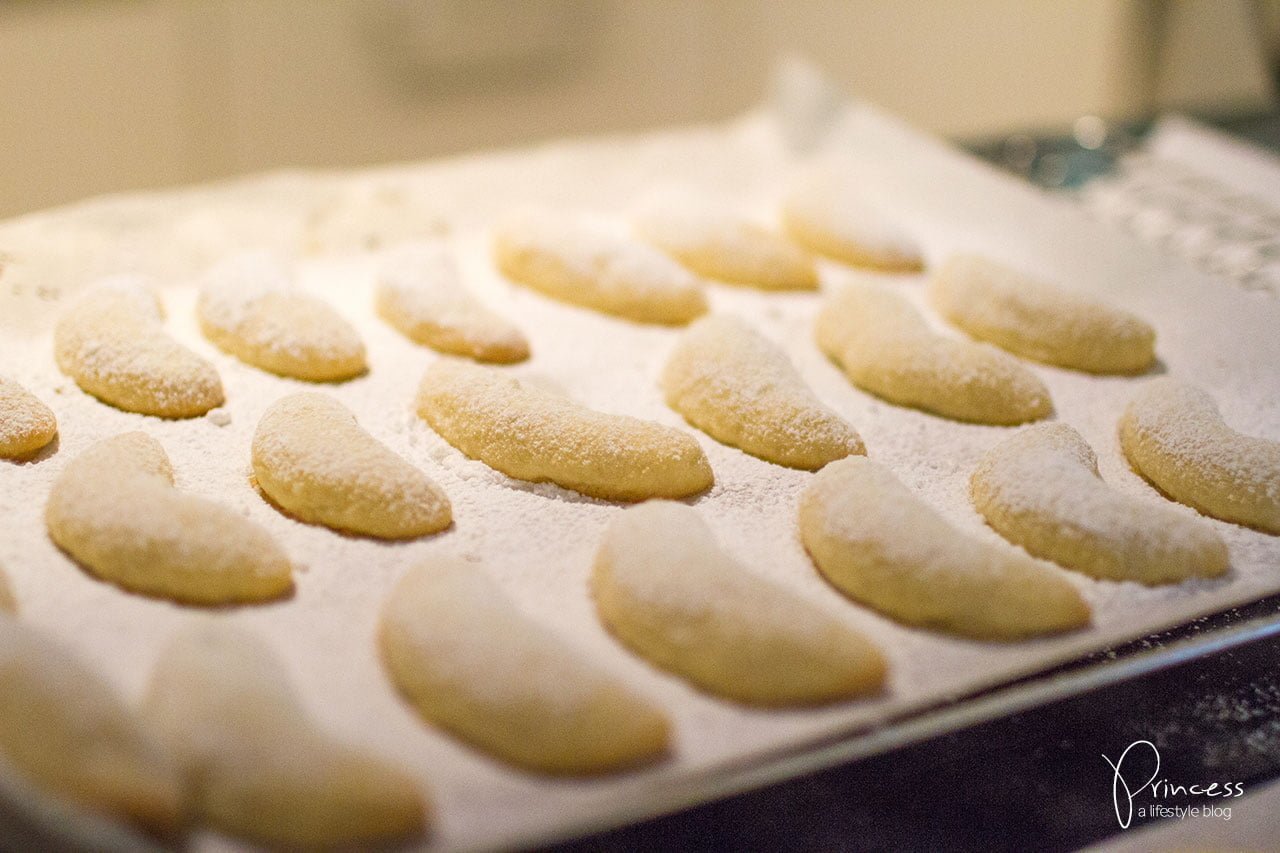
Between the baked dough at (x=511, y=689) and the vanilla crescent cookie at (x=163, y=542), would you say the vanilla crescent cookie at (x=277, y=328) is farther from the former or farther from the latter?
the baked dough at (x=511, y=689)

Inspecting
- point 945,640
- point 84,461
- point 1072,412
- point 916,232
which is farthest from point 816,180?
point 84,461

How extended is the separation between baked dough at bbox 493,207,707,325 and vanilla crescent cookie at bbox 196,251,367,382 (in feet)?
0.94

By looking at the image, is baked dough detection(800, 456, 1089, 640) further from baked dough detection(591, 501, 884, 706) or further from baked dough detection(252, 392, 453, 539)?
baked dough detection(252, 392, 453, 539)

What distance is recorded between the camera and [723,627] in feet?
2.69

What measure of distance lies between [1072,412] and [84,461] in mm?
1027

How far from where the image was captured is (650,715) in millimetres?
748

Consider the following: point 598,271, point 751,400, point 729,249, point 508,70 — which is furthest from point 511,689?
point 508,70

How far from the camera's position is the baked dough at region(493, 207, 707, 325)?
1.43m

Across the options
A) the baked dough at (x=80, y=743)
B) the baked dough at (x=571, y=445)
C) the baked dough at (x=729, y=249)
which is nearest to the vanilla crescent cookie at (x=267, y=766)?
the baked dough at (x=80, y=743)

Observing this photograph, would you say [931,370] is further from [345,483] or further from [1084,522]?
[345,483]

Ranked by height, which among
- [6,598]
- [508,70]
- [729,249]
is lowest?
[6,598]

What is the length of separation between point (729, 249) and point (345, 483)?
74cm

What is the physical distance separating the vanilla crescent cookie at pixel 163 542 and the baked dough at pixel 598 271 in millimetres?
620

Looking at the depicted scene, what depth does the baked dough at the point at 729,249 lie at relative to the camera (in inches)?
60.2
